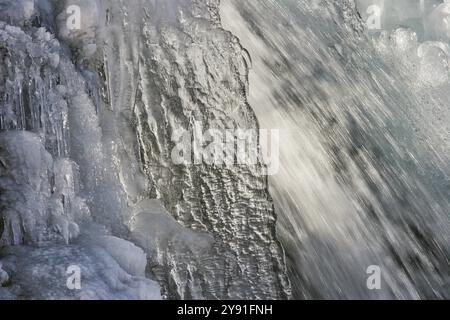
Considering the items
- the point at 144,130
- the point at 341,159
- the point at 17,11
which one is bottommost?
the point at 341,159

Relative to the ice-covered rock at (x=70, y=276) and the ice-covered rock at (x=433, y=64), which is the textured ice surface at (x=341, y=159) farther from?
the ice-covered rock at (x=70, y=276)

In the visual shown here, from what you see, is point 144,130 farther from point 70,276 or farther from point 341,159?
point 341,159

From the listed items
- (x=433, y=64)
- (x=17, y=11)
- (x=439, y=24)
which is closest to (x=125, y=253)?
(x=17, y=11)

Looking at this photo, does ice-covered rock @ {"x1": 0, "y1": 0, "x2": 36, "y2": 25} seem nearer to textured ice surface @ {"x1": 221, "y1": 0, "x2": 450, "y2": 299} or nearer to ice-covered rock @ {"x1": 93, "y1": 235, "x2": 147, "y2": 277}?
ice-covered rock @ {"x1": 93, "y1": 235, "x2": 147, "y2": 277}

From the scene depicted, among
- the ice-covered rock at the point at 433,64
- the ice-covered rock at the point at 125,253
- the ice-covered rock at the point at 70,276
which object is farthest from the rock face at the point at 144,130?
the ice-covered rock at the point at 433,64

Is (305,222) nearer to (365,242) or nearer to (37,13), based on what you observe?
(365,242)

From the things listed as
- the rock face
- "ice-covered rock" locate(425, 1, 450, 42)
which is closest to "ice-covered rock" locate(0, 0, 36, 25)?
the rock face
